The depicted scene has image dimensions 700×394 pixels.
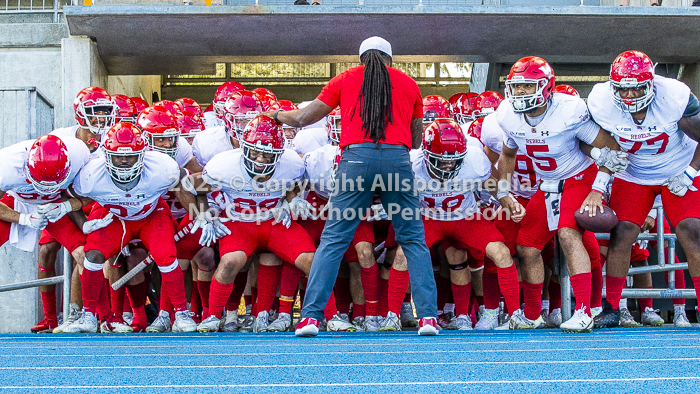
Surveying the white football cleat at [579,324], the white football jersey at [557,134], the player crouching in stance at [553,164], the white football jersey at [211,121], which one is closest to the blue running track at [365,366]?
the white football cleat at [579,324]

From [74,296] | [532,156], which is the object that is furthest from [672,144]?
[74,296]

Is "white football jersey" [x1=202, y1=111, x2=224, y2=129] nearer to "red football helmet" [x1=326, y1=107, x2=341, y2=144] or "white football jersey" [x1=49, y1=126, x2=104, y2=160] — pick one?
"white football jersey" [x1=49, y1=126, x2=104, y2=160]

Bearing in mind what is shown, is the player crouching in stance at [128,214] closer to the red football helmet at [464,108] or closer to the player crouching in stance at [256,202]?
the player crouching in stance at [256,202]

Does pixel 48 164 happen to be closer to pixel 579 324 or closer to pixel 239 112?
pixel 239 112

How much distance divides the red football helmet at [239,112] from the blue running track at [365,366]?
83.1 inches

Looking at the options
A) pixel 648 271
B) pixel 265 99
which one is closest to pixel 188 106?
pixel 265 99

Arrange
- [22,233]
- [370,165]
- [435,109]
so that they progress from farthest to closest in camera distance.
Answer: [435,109] → [22,233] → [370,165]

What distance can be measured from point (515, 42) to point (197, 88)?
18.1ft

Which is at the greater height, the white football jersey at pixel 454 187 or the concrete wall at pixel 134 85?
the concrete wall at pixel 134 85

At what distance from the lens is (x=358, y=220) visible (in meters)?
3.69

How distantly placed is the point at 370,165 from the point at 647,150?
6.13ft

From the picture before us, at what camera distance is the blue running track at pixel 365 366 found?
6.67 feet

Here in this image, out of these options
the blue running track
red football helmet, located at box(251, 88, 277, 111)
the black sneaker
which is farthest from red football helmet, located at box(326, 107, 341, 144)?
the black sneaker

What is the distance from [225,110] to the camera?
5.34 metres
